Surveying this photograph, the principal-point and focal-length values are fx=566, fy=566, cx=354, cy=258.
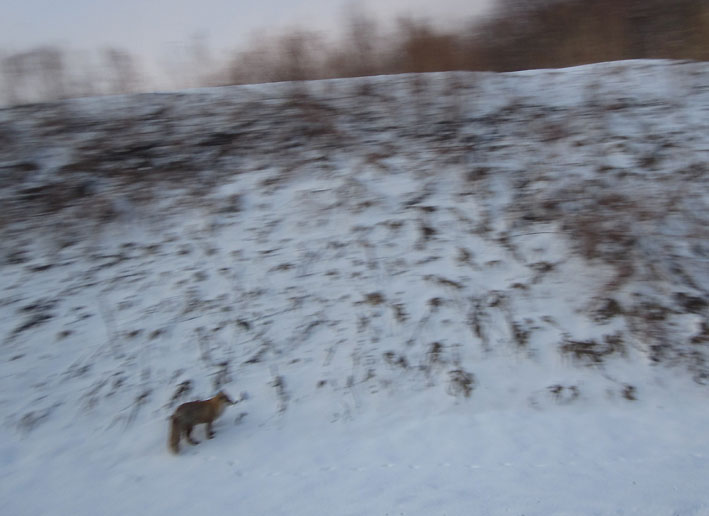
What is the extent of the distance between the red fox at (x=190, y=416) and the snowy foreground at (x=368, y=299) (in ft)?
0.54

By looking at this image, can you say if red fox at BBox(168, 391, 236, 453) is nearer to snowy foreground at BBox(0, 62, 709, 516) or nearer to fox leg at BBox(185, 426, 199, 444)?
fox leg at BBox(185, 426, 199, 444)

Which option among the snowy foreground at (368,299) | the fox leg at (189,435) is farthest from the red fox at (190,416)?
the snowy foreground at (368,299)

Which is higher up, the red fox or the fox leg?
the red fox

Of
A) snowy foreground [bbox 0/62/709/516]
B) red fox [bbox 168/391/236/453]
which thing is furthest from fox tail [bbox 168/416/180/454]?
snowy foreground [bbox 0/62/709/516]

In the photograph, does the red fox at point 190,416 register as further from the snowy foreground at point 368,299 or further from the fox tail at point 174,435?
the snowy foreground at point 368,299

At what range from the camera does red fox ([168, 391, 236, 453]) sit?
4969 mm

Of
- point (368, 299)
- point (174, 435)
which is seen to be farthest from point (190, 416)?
point (368, 299)

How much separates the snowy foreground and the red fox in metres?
0.17

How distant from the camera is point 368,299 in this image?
22.2 feet

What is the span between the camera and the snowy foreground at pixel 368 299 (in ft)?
15.3

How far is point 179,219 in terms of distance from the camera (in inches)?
330

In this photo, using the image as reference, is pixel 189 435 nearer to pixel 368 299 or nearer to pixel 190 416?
pixel 190 416

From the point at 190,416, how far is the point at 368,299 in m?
2.56

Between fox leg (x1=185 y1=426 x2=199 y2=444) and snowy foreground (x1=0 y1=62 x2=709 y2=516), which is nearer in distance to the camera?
snowy foreground (x1=0 y1=62 x2=709 y2=516)
